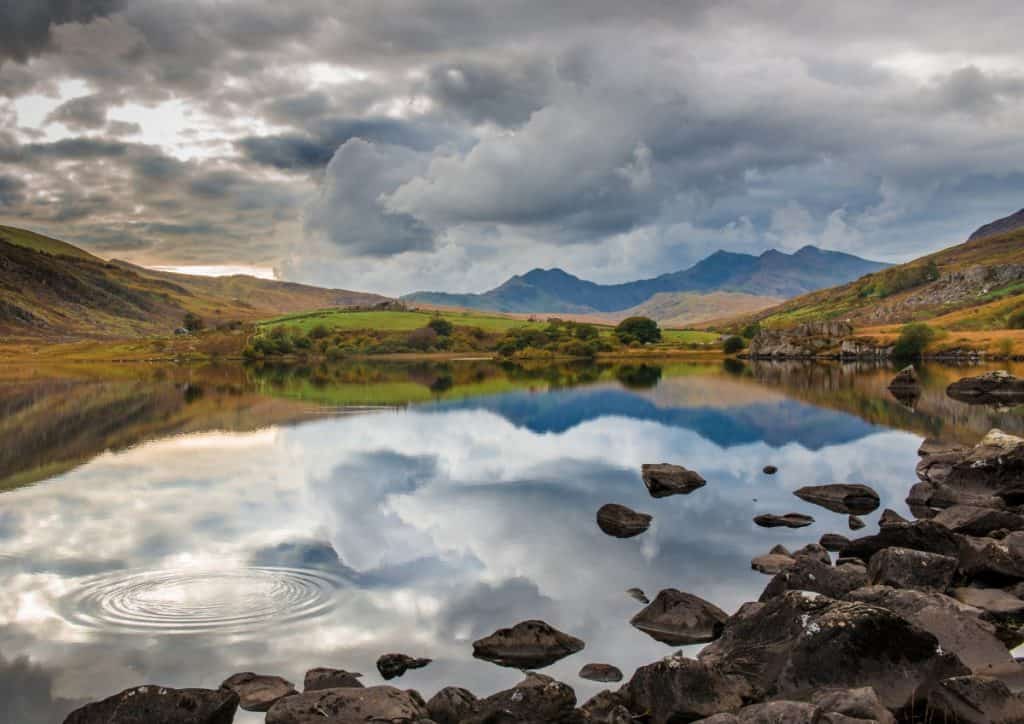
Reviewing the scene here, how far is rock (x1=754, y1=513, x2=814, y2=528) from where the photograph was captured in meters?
32.7

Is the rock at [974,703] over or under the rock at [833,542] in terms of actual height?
over

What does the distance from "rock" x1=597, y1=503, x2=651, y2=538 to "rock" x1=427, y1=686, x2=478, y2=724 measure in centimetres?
1659

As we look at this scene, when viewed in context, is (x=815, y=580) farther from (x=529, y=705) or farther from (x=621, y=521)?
(x=621, y=521)

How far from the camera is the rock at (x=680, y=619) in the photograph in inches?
801

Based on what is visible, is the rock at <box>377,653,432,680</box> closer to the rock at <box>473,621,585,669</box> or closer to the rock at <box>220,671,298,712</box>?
the rock at <box>473,621,585,669</box>

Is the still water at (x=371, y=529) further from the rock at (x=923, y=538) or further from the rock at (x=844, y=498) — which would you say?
the rock at (x=923, y=538)

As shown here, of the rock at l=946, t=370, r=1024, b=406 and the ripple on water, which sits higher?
the ripple on water

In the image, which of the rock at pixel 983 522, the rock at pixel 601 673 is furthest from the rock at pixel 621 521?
the rock at pixel 601 673

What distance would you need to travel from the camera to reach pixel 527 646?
63.2 feet

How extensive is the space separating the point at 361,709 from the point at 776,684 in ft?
26.4

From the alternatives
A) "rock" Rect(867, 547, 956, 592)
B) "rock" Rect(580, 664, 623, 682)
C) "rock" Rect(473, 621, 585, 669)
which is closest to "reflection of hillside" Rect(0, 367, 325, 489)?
"rock" Rect(473, 621, 585, 669)

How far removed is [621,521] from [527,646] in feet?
45.3

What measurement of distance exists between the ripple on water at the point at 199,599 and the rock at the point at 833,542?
16864 mm

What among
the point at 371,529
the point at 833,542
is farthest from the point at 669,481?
the point at 371,529
